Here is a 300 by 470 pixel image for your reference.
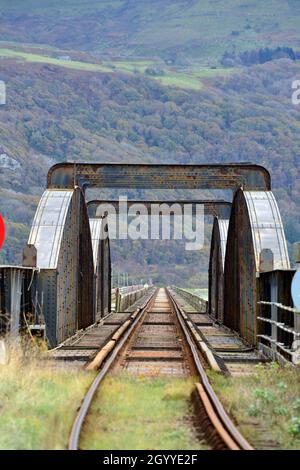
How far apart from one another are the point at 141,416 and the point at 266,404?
6.09 feet

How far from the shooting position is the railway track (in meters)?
10.1

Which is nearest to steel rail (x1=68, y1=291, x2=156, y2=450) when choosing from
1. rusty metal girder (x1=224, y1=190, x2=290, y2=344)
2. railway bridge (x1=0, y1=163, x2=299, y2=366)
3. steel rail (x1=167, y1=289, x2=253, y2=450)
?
steel rail (x1=167, y1=289, x2=253, y2=450)

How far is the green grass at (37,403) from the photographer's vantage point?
9766 mm

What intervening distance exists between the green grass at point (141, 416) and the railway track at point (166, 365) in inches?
6.0

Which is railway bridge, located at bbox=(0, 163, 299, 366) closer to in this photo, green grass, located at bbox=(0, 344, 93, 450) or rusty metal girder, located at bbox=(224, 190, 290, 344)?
rusty metal girder, located at bbox=(224, 190, 290, 344)

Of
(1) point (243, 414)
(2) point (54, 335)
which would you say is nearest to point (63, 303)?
(2) point (54, 335)

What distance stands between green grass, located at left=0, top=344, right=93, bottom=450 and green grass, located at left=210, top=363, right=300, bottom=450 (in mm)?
2065

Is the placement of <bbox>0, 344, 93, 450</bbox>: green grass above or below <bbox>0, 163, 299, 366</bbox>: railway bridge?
below

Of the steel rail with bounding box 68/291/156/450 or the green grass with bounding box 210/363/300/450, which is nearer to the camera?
the steel rail with bounding box 68/291/156/450

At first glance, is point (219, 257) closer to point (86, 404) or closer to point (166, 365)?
point (166, 365)

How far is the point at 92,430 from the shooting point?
1045cm

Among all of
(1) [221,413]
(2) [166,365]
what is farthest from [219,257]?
(1) [221,413]

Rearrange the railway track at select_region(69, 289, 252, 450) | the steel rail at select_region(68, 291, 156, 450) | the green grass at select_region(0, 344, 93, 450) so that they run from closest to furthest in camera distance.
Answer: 1. the steel rail at select_region(68, 291, 156, 450)
2. the green grass at select_region(0, 344, 93, 450)
3. the railway track at select_region(69, 289, 252, 450)

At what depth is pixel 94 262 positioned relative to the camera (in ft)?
105
